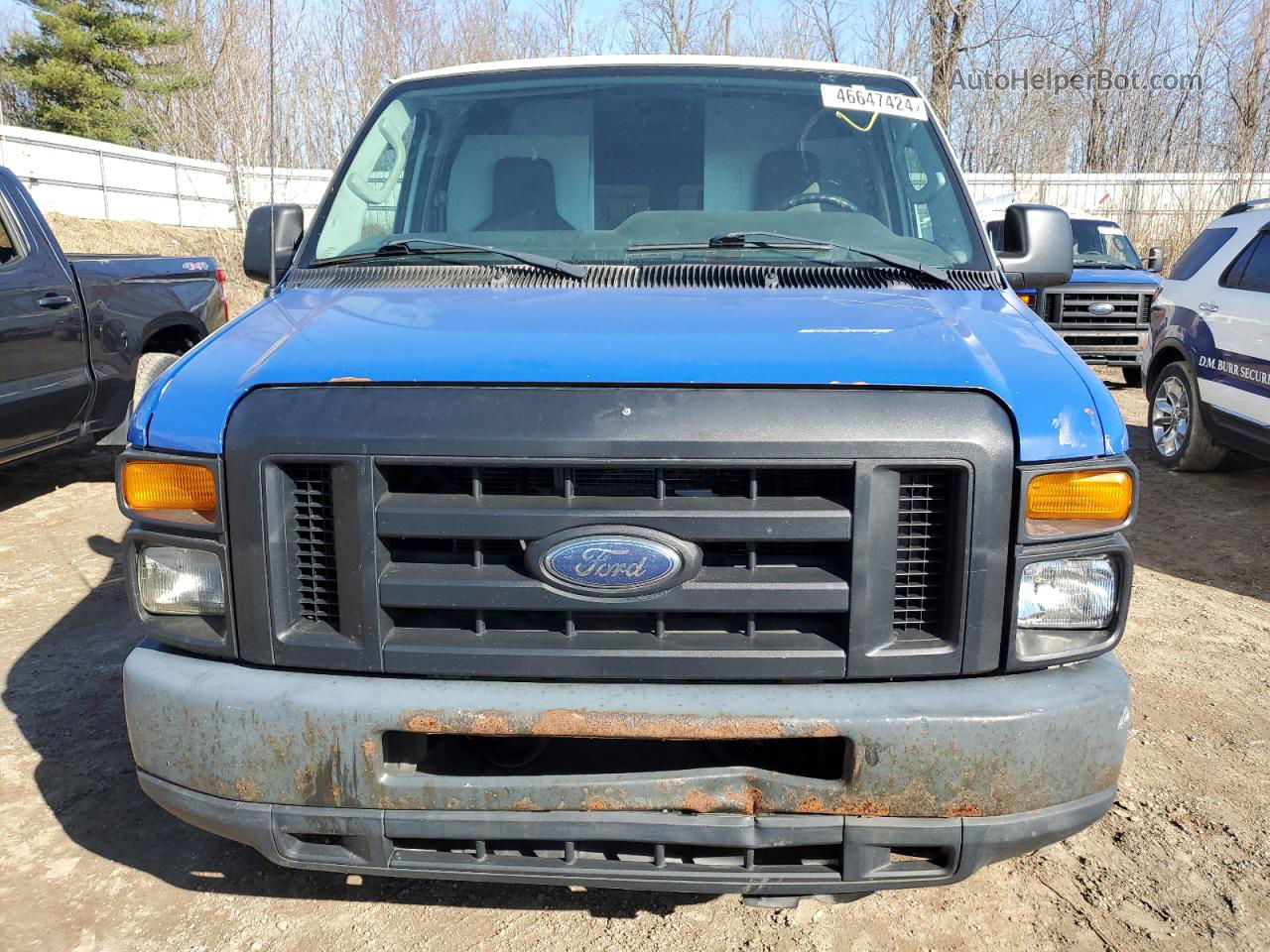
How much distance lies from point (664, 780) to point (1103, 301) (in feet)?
37.2

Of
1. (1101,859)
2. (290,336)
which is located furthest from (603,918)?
(290,336)

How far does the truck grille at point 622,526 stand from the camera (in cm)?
205

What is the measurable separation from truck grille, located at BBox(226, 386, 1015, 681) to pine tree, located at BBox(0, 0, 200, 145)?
30.4 meters

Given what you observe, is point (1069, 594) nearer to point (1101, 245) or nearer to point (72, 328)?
point (72, 328)

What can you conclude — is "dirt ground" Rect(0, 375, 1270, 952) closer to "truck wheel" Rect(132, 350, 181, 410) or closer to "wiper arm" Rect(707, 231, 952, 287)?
"wiper arm" Rect(707, 231, 952, 287)

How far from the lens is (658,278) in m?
2.78

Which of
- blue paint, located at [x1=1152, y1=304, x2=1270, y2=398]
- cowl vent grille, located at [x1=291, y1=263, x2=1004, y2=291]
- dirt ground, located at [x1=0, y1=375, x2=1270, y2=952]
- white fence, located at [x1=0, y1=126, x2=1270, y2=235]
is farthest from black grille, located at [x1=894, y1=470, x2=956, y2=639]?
white fence, located at [x1=0, y1=126, x2=1270, y2=235]

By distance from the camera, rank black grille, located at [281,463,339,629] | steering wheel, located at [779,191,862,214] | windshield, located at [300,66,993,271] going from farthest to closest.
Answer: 1. steering wheel, located at [779,191,862,214]
2. windshield, located at [300,66,993,271]
3. black grille, located at [281,463,339,629]

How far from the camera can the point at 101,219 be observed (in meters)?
22.8

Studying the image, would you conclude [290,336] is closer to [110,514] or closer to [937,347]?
[937,347]

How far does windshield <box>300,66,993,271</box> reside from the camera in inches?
124

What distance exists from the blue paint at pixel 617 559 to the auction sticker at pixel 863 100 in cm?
207

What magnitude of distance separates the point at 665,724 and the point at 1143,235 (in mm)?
23742

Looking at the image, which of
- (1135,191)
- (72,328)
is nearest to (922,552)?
(72,328)
